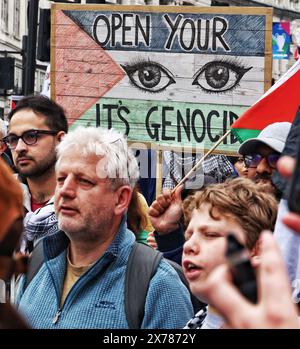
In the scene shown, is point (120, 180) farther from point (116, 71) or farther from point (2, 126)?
point (116, 71)

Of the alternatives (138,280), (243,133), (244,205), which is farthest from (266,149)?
(244,205)

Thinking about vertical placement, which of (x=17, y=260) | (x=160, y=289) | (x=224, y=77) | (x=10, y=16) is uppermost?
(x=10, y=16)

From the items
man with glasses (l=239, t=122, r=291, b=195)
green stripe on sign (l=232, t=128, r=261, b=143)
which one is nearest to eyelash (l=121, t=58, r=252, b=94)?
green stripe on sign (l=232, t=128, r=261, b=143)

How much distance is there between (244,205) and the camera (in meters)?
3.05

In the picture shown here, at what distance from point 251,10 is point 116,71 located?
895 mm

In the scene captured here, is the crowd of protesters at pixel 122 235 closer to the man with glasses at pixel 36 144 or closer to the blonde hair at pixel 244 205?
the blonde hair at pixel 244 205

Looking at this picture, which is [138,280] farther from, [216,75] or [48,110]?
[216,75]

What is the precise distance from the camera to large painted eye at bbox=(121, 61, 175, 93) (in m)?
6.43

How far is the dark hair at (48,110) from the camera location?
16.7 ft

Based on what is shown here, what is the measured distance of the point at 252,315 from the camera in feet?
3.86

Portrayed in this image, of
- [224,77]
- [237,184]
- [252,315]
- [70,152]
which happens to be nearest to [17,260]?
[252,315]

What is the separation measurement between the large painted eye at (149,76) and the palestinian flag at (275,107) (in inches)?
43.9

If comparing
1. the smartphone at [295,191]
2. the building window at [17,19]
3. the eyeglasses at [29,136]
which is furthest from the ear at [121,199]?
the building window at [17,19]

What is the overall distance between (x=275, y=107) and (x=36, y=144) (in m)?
1.19
